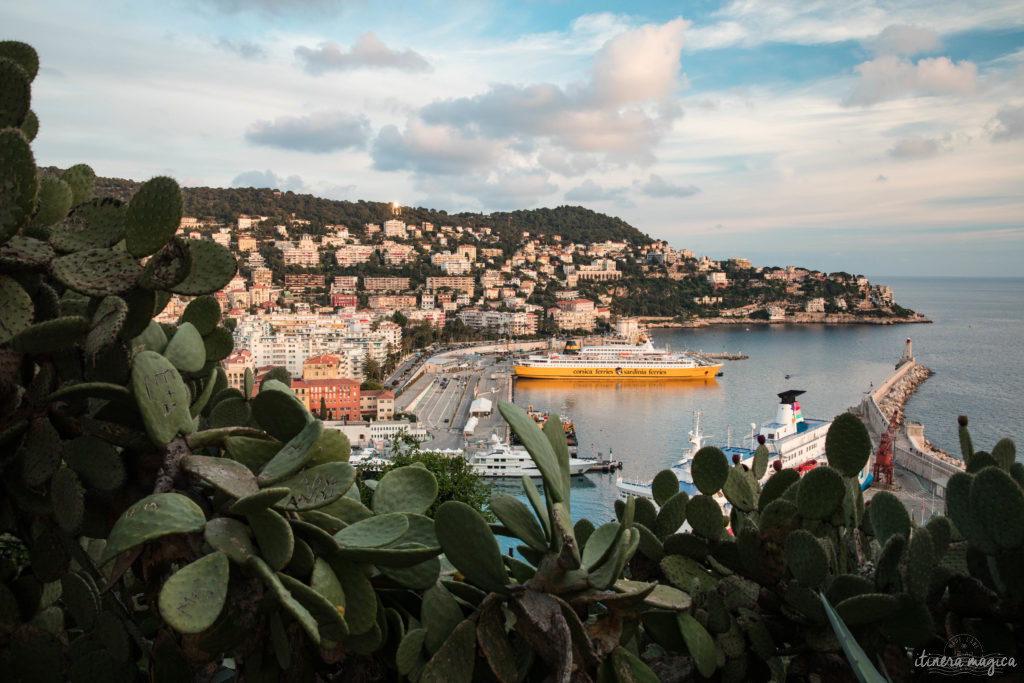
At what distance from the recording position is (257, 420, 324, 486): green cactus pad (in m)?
0.79

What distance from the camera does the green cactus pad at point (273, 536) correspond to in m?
0.74

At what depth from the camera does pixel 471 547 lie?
90 centimetres

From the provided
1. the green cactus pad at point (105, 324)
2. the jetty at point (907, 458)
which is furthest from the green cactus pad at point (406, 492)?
the jetty at point (907, 458)

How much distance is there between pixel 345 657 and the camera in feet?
2.99

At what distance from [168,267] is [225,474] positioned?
0.85 feet

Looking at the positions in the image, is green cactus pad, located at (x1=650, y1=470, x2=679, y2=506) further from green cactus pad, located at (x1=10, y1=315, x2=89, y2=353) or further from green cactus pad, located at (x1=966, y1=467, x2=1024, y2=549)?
green cactus pad, located at (x1=10, y1=315, x2=89, y2=353)

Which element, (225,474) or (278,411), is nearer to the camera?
(225,474)

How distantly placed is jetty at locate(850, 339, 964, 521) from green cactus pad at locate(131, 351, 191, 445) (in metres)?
8.23

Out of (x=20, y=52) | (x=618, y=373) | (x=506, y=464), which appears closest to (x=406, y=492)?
(x=20, y=52)

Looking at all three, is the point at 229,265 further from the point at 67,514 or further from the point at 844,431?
the point at 844,431

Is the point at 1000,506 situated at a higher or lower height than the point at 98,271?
lower

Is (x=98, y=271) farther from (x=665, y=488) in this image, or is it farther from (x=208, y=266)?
(x=665, y=488)

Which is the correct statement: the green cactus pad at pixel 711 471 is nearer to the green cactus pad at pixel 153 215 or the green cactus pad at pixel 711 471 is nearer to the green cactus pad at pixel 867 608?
the green cactus pad at pixel 867 608

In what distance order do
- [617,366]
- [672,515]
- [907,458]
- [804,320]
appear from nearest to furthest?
[672,515] < [907,458] < [617,366] < [804,320]
